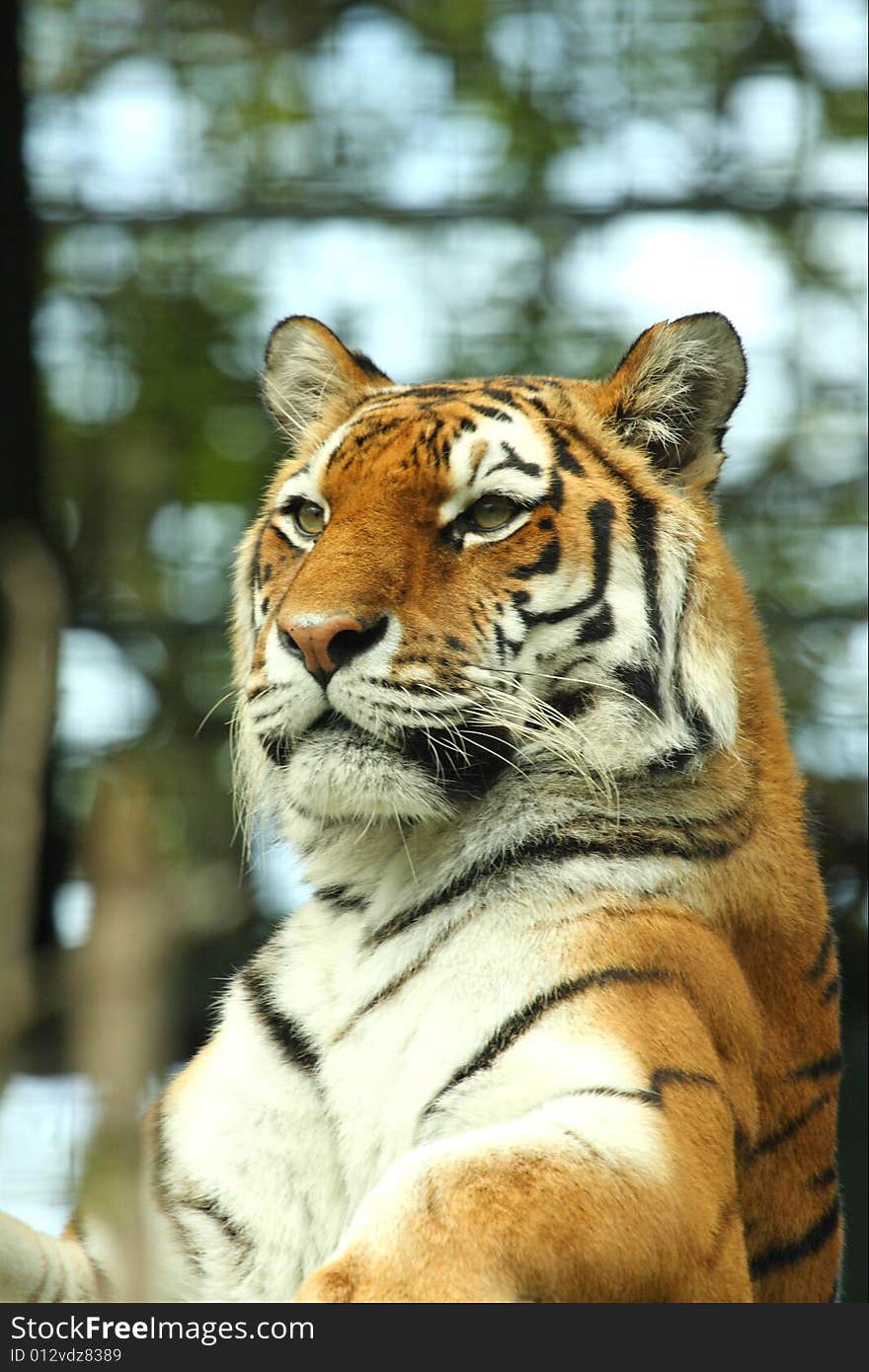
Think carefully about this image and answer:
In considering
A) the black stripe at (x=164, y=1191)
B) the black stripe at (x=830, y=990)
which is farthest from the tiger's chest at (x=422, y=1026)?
the black stripe at (x=830, y=990)

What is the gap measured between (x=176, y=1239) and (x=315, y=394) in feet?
4.96

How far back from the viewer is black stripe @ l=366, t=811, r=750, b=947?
261 cm

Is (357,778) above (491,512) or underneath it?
underneath

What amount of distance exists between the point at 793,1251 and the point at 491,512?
46.2 inches

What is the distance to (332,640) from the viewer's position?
8.29 ft

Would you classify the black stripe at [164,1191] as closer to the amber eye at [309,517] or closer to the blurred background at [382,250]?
the amber eye at [309,517]

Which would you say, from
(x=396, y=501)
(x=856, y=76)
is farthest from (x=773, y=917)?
(x=856, y=76)

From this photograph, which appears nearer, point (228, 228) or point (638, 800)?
point (638, 800)

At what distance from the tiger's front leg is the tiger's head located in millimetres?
371

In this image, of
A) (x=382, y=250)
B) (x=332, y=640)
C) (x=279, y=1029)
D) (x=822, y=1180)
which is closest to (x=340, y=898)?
(x=279, y=1029)

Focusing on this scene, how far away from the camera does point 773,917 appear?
2.70 meters

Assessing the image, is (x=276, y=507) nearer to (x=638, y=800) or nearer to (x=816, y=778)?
(x=638, y=800)

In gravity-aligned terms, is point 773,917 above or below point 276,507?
below

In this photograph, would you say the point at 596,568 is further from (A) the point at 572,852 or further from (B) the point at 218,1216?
(B) the point at 218,1216
